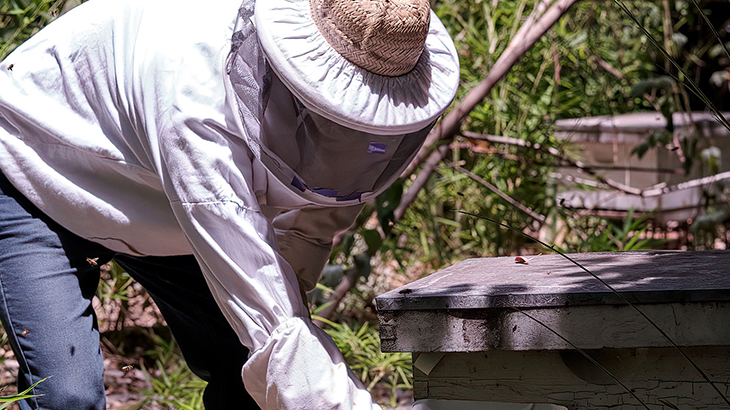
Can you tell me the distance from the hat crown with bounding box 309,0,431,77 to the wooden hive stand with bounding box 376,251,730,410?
1.16 ft

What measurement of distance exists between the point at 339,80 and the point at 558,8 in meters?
1.37

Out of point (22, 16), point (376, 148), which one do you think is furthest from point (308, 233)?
point (22, 16)

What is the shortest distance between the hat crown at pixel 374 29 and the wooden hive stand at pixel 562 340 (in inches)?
13.9

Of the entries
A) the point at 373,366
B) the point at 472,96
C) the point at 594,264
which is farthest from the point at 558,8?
the point at 373,366

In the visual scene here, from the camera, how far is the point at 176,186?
1.12 meters

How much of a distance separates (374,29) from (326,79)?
0.10 m

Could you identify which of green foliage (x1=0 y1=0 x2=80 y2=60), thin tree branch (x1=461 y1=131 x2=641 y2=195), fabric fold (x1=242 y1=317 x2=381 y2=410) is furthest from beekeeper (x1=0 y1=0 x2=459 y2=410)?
thin tree branch (x1=461 y1=131 x2=641 y2=195)

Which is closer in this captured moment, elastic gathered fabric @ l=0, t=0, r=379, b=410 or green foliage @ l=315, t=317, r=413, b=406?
elastic gathered fabric @ l=0, t=0, r=379, b=410

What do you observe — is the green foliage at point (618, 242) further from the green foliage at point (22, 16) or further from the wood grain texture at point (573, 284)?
the green foliage at point (22, 16)

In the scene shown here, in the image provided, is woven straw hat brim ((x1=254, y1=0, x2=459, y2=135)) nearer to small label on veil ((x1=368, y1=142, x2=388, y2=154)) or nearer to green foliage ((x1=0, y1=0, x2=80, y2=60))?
small label on veil ((x1=368, y1=142, x2=388, y2=154))

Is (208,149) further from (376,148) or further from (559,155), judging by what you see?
(559,155)

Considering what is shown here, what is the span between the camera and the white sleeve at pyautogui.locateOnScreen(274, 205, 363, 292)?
149 centimetres

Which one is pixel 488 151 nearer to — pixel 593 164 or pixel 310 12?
pixel 593 164

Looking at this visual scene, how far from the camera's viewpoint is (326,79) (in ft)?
3.45
